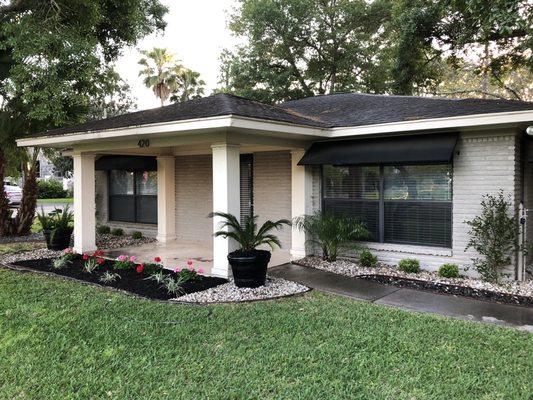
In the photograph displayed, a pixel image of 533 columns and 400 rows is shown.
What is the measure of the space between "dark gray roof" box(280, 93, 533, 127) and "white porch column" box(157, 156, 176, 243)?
4.10 m

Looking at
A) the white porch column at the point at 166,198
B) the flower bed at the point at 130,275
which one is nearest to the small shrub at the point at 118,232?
the white porch column at the point at 166,198

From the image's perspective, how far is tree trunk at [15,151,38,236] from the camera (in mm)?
13359

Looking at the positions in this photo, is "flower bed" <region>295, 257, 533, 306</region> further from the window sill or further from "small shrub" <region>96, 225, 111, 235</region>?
"small shrub" <region>96, 225, 111, 235</region>

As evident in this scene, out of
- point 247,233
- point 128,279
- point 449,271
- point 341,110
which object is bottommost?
point 128,279

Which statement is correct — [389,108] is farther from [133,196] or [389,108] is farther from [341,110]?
[133,196]

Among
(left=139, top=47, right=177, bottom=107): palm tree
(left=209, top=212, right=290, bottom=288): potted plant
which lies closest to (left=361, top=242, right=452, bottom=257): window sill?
(left=209, top=212, right=290, bottom=288): potted plant

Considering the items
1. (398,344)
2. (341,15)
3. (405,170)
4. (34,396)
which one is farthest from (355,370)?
(341,15)

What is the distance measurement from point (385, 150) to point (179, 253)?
18.1 feet

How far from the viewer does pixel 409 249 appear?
842 cm

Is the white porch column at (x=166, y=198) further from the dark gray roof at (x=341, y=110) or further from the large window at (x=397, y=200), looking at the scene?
the large window at (x=397, y=200)

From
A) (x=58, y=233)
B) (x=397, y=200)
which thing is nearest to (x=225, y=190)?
(x=397, y=200)

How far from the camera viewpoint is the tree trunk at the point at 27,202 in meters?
13.4

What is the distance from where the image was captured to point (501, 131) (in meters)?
7.42

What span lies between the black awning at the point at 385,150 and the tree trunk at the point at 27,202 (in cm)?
902
